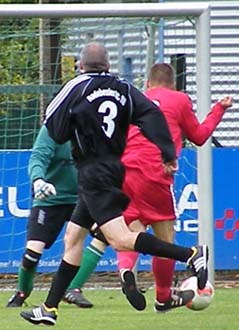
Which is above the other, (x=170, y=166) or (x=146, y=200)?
(x=170, y=166)

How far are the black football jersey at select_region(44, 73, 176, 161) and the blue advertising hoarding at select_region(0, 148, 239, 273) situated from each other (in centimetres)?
450

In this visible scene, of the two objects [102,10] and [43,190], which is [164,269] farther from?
[102,10]

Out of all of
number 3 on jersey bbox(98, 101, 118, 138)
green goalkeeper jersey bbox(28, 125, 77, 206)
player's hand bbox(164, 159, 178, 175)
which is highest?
number 3 on jersey bbox(98, 101, 118, 138)

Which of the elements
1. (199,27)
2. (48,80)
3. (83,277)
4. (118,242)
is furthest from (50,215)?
(48,80)

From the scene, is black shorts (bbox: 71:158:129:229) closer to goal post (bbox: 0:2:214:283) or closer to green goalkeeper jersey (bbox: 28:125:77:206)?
A: green goalkeeper jersey (bbox: 28:125:77:206)

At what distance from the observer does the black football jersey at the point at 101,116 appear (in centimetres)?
955

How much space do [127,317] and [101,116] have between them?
2.07 meters

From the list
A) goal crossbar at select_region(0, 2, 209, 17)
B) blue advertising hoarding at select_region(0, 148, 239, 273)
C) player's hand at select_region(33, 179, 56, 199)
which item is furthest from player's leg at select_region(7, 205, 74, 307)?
blue advertising hoarding at select_region(0, 148, 239, 273)

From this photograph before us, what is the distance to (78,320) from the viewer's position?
10.8 m

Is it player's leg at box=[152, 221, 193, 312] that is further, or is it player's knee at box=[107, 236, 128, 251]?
player's leg at box=[152, 221, 193, 312]

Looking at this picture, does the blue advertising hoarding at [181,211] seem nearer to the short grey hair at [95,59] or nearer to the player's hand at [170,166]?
the player's hand at [170,166]

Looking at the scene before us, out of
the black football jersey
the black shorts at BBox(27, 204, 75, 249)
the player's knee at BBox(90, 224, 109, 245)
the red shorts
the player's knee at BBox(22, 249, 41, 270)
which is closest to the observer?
the black football jersey

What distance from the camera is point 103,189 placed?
9625mm

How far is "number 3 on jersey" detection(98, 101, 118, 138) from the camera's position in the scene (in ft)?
31.4
